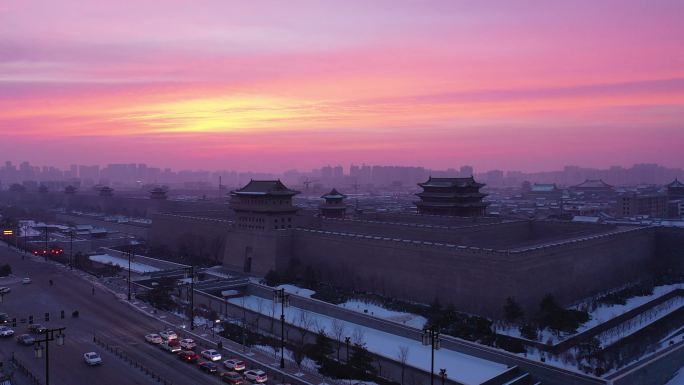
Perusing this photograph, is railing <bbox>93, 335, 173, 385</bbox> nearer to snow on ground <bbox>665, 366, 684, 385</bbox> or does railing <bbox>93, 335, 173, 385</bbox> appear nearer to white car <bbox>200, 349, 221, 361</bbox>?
white car <bbox>200, 349, 221, 361</bbox>

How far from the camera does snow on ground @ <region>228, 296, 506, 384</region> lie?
57.5ft

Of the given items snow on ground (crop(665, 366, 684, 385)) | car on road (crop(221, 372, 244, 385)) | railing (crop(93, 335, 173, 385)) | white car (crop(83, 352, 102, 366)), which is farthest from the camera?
snow on ground (crop(665, 366, 684, 385))

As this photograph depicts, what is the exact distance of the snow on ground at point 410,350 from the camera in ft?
57.5

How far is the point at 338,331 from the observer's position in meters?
21.5

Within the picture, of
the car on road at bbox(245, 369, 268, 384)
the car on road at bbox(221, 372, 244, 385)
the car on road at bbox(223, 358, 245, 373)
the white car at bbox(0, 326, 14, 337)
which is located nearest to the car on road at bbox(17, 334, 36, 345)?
the white car at bbox(0, 326, 14, 337)

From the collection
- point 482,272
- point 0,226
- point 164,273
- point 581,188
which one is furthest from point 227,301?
point 581,188

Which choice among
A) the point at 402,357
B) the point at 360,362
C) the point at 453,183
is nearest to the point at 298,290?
the point at 402,357

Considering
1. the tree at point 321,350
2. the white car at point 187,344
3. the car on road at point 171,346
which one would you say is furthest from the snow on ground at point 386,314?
the car on road at point 171,346

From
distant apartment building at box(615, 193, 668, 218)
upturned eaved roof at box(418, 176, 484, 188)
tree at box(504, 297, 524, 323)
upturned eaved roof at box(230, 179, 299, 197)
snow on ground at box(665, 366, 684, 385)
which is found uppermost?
upturned eaved roof at box(418, 176, 484, 188)

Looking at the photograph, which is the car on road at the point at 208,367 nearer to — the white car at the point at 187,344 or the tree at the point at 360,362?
the white car at the point at 187,344

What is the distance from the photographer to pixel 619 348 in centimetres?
2069

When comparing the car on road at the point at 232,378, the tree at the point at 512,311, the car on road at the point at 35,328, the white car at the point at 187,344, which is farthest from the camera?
the tree at the point at 512,311

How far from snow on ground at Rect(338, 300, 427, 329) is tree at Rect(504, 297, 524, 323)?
3373mm

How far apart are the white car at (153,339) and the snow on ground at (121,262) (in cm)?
1514
